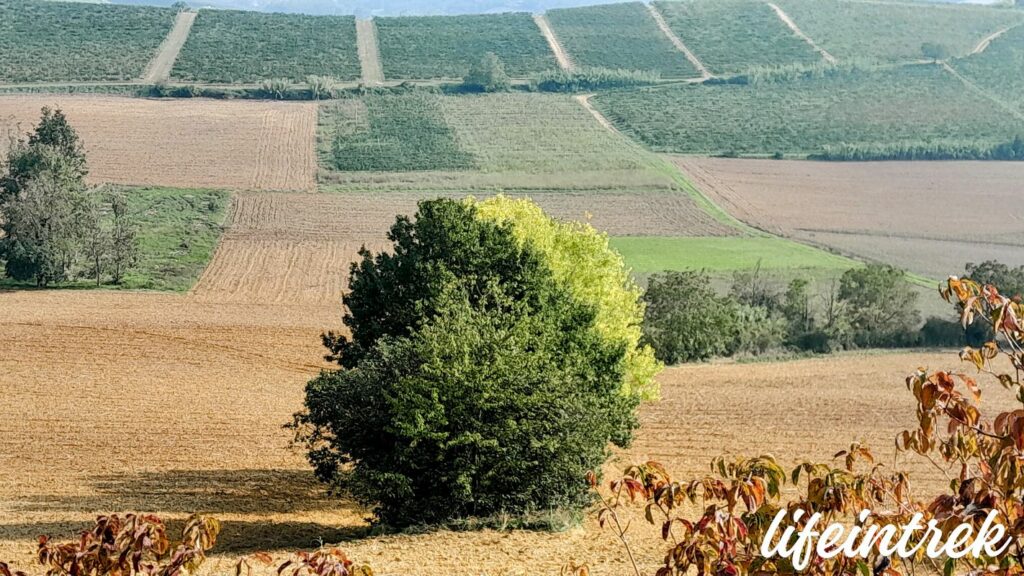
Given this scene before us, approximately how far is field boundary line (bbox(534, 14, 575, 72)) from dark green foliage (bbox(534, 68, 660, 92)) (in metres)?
3.16

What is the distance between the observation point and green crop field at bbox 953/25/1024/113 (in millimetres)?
117688

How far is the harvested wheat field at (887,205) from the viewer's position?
7412 centimetres

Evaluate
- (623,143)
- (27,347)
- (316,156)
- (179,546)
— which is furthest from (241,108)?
(179,546)

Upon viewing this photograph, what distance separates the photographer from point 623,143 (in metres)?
99.8

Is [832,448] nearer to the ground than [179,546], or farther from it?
nearer to the ground

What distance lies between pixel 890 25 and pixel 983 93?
2704 cm

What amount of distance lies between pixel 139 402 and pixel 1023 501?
33.4m

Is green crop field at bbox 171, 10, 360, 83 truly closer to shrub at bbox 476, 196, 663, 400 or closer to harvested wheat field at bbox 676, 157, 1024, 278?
harvested wheat field at bbox 676, 157, 1024, 278

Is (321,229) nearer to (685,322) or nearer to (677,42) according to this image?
(685,322)

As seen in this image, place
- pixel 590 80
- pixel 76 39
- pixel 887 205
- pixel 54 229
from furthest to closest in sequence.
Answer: pixel 76 39 → pixel 590 80 → pixel 887 205 → pixel 54 229

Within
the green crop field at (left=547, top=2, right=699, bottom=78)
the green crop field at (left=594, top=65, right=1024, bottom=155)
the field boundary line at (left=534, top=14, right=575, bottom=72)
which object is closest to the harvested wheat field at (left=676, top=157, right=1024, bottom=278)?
the green crop field at (left=594, top=65, right=1024, bottom=155)

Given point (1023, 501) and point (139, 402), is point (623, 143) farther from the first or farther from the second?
point (1023, 501)

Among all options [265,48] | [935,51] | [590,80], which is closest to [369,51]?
[265,48]

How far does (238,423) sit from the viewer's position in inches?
1355
